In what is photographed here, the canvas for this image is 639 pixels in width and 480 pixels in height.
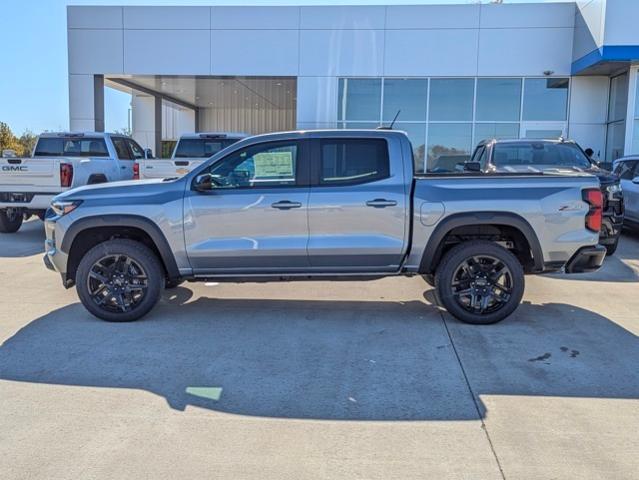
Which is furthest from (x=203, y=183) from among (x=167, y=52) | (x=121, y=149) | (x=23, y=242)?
(x=167, y=52)

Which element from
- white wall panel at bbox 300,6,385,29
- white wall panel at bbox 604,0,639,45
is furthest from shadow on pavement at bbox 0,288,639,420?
white wall panel at bbox 300,6,385,29

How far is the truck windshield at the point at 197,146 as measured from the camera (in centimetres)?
1312

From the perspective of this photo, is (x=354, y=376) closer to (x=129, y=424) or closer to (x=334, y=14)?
(x=129, y=424)

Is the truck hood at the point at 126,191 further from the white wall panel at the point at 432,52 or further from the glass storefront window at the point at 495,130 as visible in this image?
the glass storefront window at the point at 495,130

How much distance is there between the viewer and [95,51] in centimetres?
1919

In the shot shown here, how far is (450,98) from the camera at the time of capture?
59.8 ft

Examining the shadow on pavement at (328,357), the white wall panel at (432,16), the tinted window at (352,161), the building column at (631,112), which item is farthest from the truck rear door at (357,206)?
the white wall panel at (432,16)

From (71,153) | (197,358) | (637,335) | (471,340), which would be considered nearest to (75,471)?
(197,358)

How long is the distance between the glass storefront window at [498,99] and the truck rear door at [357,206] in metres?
13.1

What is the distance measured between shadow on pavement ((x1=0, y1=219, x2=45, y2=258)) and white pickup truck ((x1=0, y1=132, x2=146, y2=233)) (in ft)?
1.15

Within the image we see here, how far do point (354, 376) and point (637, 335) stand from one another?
3011 millimetres

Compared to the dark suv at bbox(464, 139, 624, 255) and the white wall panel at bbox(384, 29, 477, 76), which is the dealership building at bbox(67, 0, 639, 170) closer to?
the white wall panel at bbox(384, 29, 477, 76)

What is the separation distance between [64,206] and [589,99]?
53.4 ft

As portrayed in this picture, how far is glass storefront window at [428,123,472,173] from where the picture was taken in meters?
18.2
